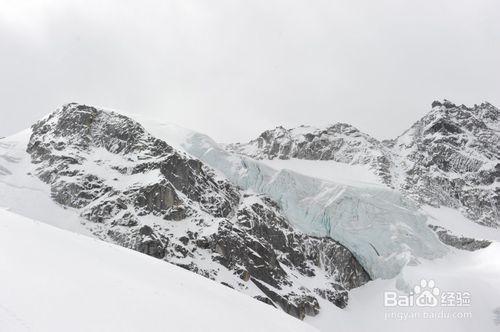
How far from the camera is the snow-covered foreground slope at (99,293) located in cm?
1417

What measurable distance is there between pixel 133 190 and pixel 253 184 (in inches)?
1354

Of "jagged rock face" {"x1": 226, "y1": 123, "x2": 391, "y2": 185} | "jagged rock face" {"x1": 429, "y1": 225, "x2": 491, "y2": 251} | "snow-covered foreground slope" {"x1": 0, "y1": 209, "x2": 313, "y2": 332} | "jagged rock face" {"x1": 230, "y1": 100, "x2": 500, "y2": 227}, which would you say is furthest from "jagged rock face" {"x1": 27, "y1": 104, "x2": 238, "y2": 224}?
"snow-covered foreground slope" {"x1": 0, "y1": 209, "x2": 313, "y2": 332}

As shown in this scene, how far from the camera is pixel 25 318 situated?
43.1ft

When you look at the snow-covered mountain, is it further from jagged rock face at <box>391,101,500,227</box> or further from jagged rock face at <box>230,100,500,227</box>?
jagged rock face at <box>230,100,500,227</box>

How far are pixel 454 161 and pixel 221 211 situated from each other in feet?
301

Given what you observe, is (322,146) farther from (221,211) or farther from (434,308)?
(434,308)

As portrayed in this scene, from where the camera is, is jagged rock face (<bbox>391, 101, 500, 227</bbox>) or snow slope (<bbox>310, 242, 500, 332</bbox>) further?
jagged rock face (<bbox>391, 101, 500, 227</bbox>)

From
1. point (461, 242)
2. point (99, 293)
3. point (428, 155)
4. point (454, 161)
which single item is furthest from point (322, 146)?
point (99, 293)

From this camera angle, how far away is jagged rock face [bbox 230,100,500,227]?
149375mm

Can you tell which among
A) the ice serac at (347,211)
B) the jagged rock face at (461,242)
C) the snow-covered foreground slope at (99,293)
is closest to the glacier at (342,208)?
the ice serac at (347,211)

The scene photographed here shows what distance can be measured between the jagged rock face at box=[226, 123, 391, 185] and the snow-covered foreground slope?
437 ft

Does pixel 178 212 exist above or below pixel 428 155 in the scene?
below

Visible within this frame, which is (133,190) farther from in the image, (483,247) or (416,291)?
(483,247)

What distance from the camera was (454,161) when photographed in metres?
166
